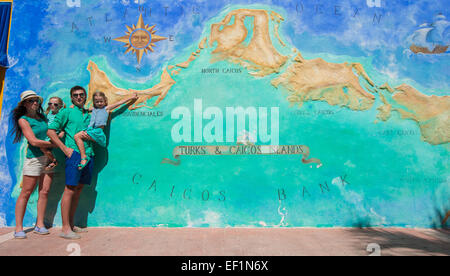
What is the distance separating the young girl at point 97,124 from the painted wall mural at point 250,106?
16cm

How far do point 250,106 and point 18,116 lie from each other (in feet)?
10.1

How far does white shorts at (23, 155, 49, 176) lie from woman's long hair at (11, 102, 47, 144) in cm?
45

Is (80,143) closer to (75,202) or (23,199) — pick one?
(75,202)

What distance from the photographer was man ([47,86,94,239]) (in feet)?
14.0

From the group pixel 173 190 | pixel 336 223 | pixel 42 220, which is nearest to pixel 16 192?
pixel 42 220

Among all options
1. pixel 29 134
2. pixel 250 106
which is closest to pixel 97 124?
pixel 29 134

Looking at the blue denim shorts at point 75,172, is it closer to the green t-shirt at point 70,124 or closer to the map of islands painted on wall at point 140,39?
the green t-shirt at point 70,124

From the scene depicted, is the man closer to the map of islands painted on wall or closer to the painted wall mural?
the painted wall mural

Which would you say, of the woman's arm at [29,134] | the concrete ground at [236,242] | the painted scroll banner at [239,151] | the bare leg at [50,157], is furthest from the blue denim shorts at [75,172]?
the painted scroll banner at [239,151]

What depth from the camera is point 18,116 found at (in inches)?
173

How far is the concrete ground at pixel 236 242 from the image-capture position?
372cm

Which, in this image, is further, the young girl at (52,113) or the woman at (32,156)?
the young girl at (52,113)

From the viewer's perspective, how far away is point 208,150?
485cm

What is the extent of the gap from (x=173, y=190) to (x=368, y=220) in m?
2.79
